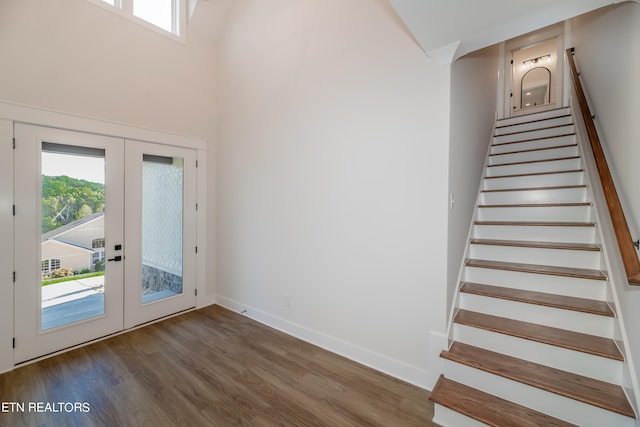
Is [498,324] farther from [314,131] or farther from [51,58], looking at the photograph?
[51,58]

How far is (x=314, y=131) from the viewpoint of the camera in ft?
9.73

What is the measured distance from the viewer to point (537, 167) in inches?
141

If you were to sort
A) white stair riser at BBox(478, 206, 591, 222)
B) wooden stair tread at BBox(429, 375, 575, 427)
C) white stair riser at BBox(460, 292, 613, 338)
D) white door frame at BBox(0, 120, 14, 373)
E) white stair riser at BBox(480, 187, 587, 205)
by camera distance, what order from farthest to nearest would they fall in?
white stair riser at BBox(480, 187, 587, 205) < white stair riser at BBox(478, 206, 591, 222) < white door frame at BBox(0, 120, 14, 373) < white stair riser at BBox(460, 292, 613, 338) < wooden stair tread at BBox(429, 375, 575, 427)

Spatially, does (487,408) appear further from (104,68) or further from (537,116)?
(537,116)

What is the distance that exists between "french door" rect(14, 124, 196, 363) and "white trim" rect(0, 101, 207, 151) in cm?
7

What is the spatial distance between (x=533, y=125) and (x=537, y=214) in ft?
8.46

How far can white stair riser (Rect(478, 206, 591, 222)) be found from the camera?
2766 millimetres

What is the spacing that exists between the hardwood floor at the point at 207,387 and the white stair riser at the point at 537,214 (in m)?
2.11

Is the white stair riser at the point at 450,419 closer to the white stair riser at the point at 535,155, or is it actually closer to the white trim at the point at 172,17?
the white stair riser at the point at 535,155

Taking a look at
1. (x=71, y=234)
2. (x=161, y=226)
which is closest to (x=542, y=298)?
(x=161, y=226)

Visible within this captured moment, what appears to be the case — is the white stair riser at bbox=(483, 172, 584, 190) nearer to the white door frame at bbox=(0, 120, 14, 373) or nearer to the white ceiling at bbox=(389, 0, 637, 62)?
the white ceiling at bbox=(389, 0, 637, 62)

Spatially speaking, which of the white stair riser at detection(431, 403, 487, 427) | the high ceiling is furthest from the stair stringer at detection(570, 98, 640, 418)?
the high ceiling

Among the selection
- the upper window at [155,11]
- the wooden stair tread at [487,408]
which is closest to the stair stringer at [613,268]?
the wooden stair tread at [487,408]

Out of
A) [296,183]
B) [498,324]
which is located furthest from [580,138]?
[296,183]
